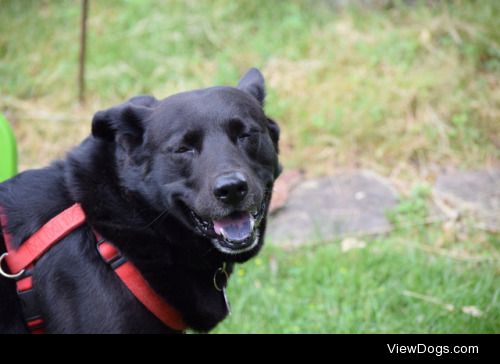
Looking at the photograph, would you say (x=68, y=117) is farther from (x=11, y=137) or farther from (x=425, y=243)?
(x=425, y=243)

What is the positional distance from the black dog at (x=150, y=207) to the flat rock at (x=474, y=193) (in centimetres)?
233

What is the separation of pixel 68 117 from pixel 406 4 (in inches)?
148

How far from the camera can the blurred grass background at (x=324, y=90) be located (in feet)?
12.3

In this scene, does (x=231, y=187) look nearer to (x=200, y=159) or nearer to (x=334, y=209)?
(x=200, y=159)

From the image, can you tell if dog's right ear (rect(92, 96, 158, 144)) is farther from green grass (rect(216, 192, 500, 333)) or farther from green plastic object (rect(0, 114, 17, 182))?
green grass (rect(216, 192, 500, 333))

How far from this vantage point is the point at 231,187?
2332 millimetres

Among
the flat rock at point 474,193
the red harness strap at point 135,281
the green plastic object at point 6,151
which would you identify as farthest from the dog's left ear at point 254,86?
the flat rock at point 474,193

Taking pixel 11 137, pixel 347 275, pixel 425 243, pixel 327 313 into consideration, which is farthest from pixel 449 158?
pixel 11 137

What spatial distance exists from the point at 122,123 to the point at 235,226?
0.68 m

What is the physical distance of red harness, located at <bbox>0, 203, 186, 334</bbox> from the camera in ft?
7.75

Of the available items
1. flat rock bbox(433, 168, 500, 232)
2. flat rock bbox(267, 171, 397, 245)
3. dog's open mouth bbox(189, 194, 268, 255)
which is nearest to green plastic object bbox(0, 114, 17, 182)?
dog's open mouth bbox(189, 194, 268, 255)

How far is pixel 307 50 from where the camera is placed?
234 inches

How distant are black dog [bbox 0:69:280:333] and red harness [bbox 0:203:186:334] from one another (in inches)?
1.0

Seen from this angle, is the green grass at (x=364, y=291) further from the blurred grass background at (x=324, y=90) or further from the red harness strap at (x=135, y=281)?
the red harness strap at (x=135, y=281)
